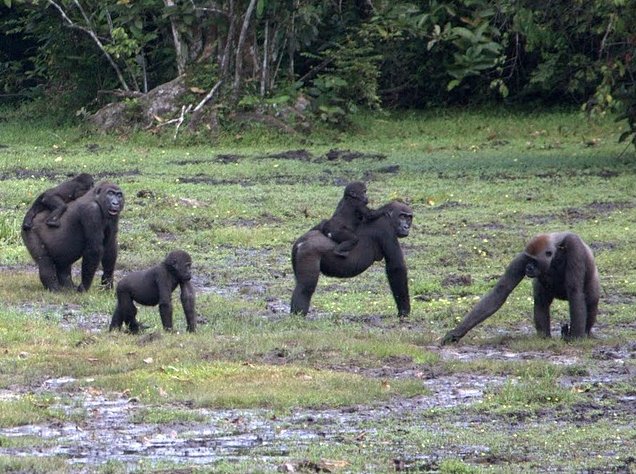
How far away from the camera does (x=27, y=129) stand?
28000 mm

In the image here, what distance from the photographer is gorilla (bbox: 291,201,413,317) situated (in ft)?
41.1

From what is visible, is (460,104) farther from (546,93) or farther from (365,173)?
(365,173)

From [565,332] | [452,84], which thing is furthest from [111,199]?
[452,84]

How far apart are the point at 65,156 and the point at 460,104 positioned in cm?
900

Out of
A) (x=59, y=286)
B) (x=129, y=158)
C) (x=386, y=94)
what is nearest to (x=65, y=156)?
(x=129, y=158)

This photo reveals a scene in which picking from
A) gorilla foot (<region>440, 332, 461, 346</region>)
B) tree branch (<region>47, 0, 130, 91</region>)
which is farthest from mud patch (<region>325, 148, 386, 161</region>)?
gorilla foot (<region>440, 332, 461, 346</region>)

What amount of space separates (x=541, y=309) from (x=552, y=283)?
233 millimetres

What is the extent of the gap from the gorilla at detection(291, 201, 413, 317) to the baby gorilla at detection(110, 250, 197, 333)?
127cm

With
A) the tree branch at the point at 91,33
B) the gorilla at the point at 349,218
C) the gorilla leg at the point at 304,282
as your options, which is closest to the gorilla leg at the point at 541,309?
the gorilla at the point at 349,218

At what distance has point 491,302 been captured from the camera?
1123 centimetres

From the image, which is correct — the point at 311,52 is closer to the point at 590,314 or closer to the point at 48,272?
the point at 48,272

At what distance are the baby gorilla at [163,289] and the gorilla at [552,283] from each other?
2.04 meters

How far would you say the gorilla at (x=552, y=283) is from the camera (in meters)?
11.2

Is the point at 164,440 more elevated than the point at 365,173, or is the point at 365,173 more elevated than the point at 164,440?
the point at 164,440
